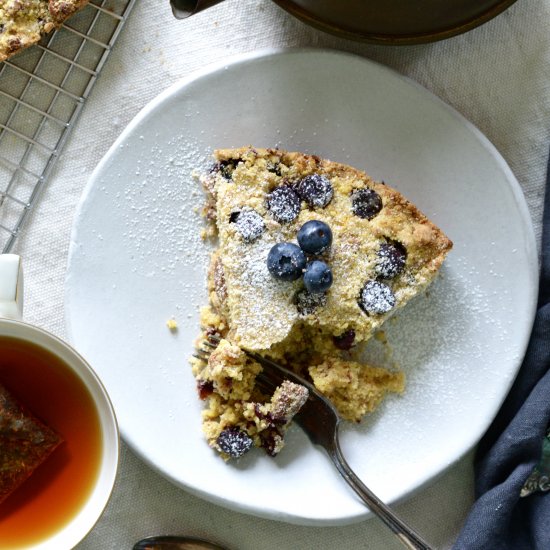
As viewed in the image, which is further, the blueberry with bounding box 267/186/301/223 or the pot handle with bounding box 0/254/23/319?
the blueberry with bounding box 267/186/301/223

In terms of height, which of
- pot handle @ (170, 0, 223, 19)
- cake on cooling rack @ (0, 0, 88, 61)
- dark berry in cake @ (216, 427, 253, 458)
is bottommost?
dark berry in cake @ (216, 427, 253, 458)

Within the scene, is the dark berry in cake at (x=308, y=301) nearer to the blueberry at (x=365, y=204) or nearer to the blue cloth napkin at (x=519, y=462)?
the blueberry at (x=365, y=204)

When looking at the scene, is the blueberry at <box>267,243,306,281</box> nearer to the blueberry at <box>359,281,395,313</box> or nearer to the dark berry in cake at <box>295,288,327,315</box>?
the dark berry in cake at <box>295,288,327,315</box>

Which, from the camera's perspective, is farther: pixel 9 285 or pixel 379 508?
pixel 379 508

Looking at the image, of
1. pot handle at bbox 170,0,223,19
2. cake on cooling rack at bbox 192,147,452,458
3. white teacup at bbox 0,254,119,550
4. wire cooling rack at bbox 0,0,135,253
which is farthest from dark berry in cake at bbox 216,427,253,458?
pot handle at bbox 170,0,223,19

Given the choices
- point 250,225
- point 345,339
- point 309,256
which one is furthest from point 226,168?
point 345,339

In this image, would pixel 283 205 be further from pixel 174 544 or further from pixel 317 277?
pixel 174 544

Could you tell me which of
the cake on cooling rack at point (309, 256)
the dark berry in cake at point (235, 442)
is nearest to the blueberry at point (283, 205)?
the cake on cooling rack at point (309, 256)
